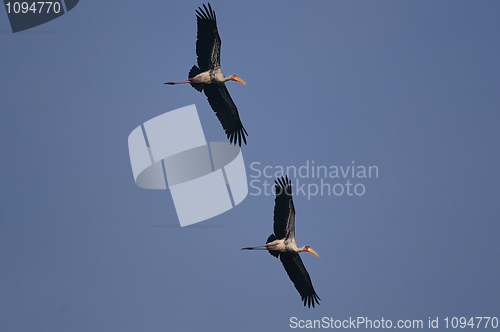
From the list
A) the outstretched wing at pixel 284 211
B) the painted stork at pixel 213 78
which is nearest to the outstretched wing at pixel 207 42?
the painted stork at pixel 213 78

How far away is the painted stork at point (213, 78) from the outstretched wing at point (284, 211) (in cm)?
302

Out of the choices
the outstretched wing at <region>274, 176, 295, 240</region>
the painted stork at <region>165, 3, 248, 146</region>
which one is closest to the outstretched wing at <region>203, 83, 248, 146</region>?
the painted stork at <region>165, 3, 248, 146</region>

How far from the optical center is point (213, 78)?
26.2 metres

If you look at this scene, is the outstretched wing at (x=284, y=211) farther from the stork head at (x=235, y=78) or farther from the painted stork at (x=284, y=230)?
the stork head at (x=235, y=78)

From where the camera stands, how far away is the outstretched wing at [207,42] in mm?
25188

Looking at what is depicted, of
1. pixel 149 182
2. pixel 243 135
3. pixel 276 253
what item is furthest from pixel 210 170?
pixel 276 253

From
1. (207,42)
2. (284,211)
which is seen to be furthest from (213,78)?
(284,211)

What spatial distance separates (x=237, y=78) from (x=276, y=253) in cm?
649

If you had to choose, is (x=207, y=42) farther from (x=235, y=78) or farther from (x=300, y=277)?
(x=300, y=277)

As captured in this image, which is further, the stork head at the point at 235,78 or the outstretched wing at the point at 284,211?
the stork head at the point at 235,78

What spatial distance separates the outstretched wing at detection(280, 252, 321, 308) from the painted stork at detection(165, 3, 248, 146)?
462cm

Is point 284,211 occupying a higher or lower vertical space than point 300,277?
higher

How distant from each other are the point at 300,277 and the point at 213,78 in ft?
24.3

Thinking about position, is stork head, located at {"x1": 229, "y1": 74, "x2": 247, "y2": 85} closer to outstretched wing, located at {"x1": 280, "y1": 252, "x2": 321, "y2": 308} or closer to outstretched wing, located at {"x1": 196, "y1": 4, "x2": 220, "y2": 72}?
outstretched wing, located at {"x1": 196, "y1": 4, "x2": 220, "y2": 72}
